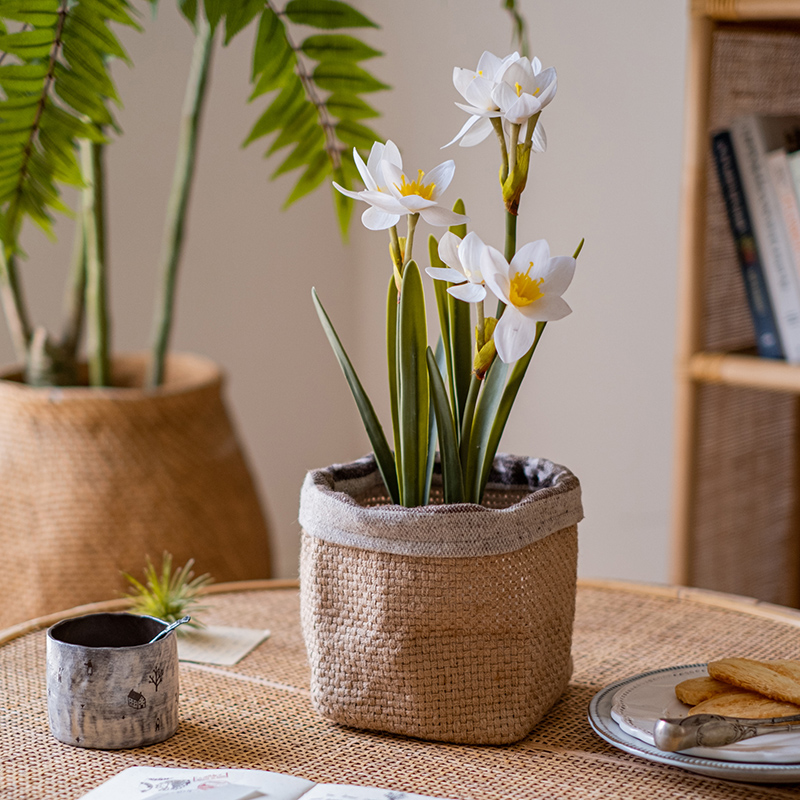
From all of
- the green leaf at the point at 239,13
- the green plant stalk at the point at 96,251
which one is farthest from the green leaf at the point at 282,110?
the green plant stalk at the point at 96,251

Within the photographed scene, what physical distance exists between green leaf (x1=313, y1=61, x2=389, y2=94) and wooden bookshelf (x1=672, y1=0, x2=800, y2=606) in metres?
0.42

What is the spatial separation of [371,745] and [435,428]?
0.69ft

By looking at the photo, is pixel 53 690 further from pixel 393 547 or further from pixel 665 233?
pixel 665 233

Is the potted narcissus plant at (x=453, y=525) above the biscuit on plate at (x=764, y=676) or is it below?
above

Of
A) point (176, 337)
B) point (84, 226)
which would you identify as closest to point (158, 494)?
point (84, 226)

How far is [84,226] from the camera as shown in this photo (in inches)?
49.2

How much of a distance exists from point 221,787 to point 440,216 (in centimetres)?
34

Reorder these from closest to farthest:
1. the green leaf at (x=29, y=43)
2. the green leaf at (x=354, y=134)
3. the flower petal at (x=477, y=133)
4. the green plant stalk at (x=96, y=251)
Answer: the flower petal at (x=477, y=133), the green leaf at (x=29, y=43), the green leaf at (x=354, y=134), the green plant stalk at (x=96, y=251)

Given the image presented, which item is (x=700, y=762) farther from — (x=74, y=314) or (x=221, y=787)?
(x=74, y=314)

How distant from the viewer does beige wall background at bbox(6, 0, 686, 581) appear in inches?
67.0

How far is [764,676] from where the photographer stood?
62 centimetres

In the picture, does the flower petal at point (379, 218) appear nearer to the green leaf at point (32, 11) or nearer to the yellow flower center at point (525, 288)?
the yellow flower center at point (525, 288)

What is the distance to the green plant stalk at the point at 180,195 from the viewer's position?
121cm

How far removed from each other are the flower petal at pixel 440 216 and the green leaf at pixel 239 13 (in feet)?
1.38
